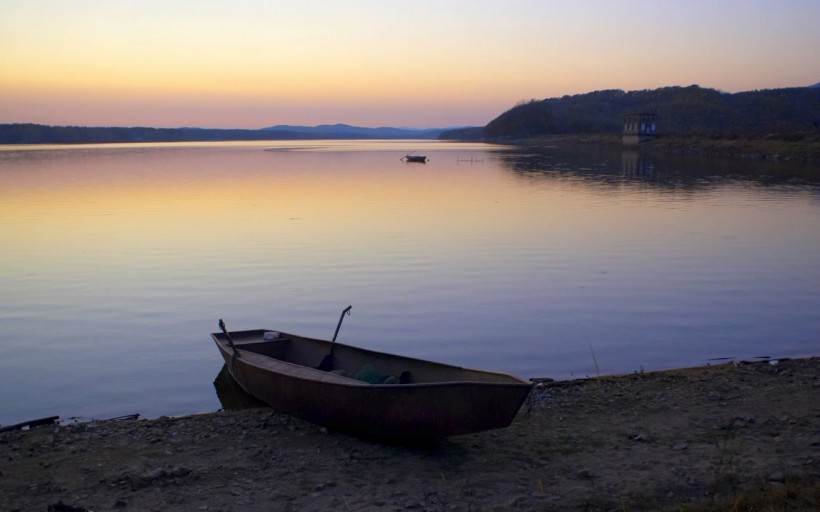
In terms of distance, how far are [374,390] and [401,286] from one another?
9.93m

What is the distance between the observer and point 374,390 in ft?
25.3

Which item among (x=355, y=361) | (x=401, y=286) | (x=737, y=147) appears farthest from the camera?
(x=737, y=147)

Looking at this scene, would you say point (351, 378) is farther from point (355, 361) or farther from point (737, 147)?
point (737, 147)

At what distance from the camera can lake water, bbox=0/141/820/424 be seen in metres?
12.3

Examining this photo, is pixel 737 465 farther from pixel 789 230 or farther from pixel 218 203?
pixel 218 203

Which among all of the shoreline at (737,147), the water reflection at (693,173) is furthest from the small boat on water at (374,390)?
the shoreline at (737,147)

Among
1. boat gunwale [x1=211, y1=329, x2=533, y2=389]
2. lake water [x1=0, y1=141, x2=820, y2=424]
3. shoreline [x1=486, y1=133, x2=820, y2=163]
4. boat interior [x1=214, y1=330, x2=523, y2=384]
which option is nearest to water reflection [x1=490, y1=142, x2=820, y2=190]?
shoreline [x1=486, y1=133, x2=820, y2=163]

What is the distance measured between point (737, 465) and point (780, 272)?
44.2 feet

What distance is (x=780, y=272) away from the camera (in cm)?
1891

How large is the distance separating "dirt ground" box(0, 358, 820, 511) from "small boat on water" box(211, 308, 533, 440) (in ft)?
0.97

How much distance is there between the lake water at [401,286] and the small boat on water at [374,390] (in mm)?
1522

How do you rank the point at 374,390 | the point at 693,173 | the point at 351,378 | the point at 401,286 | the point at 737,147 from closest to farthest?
the point at 374,390, the point at 351,378, the point at 401,286, the point at 693,173, the point at 737,147

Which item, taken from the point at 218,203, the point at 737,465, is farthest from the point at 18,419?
the point at 218,203

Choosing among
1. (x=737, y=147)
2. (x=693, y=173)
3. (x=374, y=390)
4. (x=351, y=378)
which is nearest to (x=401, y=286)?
(x=351, y=378)
